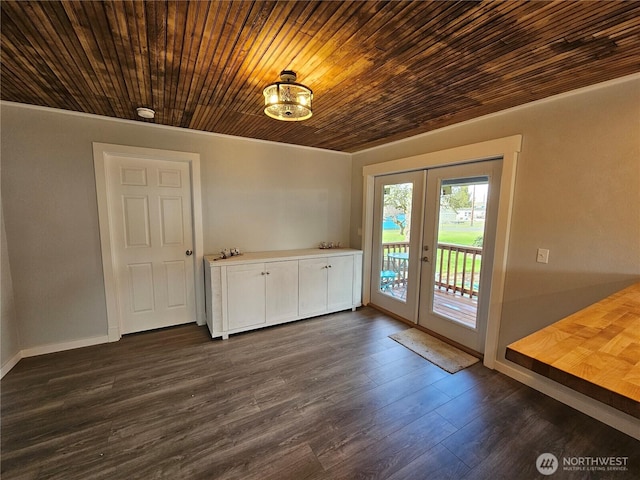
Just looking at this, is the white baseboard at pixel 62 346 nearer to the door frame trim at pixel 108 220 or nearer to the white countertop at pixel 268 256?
the door frame trim at pixel 108 220

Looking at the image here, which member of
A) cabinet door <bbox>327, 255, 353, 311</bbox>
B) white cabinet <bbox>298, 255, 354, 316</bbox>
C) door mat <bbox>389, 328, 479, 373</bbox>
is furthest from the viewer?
cabinet door <bbox>327, 255, 353, 311</bbox>

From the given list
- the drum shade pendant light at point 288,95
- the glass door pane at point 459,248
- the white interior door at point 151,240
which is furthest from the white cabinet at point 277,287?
the drum shade pendant light at point 288,95

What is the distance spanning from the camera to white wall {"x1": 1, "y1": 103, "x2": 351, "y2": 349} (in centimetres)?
244

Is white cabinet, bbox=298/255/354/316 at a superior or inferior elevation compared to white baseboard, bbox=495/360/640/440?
superior

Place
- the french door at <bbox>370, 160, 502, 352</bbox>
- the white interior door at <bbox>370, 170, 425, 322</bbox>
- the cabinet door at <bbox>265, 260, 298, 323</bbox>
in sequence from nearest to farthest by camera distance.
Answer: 1. the french door at <bbox>370, 160, 502, 352</bbox>
2. the cabinet door at <bbox>265, 260, 298, 323</bbox>
3. the white interior door at <bbox>370, 170, 425, 322</bbox>

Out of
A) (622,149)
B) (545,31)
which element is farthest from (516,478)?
(545,31)

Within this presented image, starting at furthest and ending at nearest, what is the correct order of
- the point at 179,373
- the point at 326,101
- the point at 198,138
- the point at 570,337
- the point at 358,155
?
the point at 358,155, the point at 198,138, the point at 179,373, the point at 326,101, the point at 570,337

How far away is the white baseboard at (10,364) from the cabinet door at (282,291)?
234cm

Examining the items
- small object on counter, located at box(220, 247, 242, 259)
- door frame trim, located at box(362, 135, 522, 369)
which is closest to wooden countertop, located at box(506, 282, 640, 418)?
door frame trim, located at box(362, 135, 522, 369)

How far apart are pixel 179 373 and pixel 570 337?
2.77m

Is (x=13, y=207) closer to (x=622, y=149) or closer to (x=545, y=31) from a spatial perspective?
(x=545, y=31)

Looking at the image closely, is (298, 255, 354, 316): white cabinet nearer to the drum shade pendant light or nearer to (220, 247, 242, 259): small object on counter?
(220, 247, 242, 259): small object on counter

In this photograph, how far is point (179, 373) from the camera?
7.88ft

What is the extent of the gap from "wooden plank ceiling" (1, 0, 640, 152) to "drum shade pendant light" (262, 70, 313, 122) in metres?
0.09
